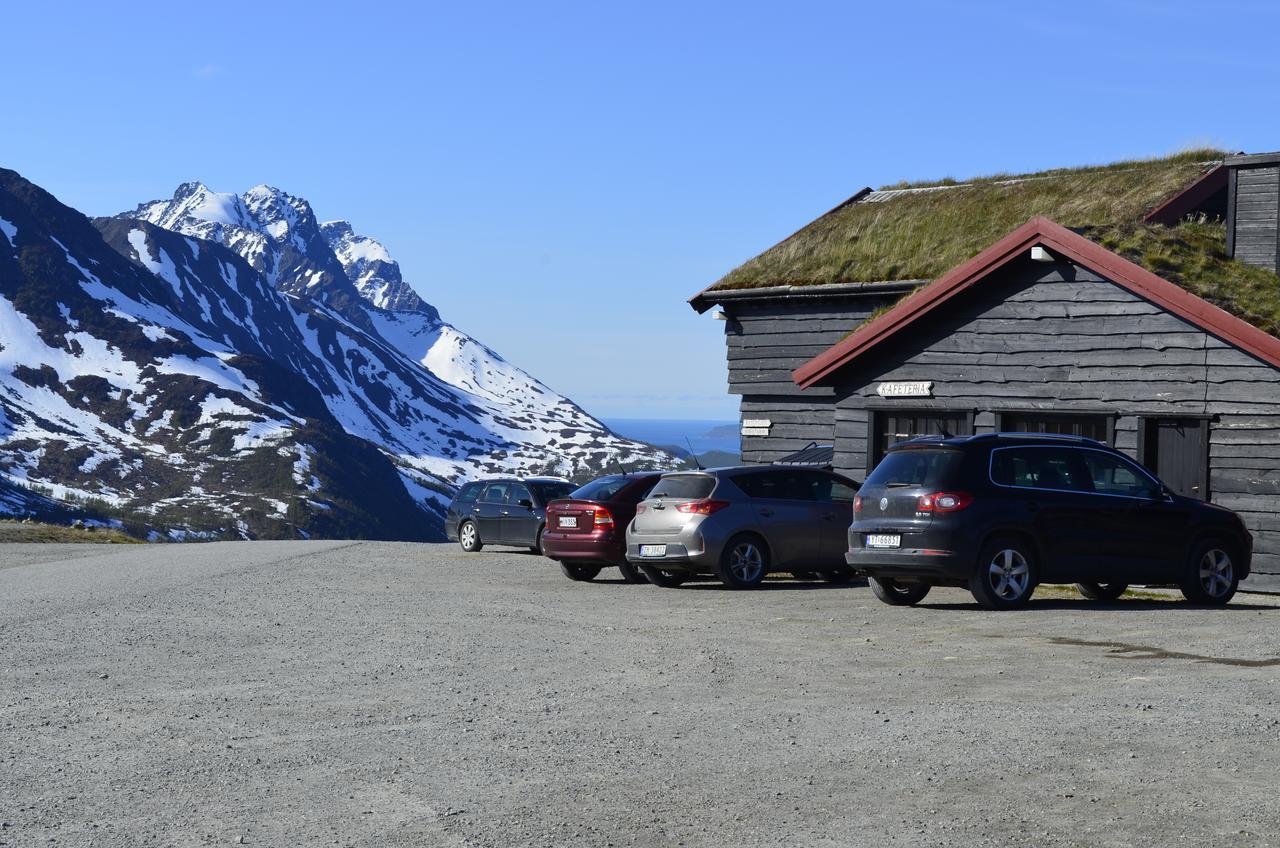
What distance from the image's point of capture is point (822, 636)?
13445 millimetres

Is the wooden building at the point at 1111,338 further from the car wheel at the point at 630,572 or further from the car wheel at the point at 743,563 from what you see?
the car wheel at the point at 743,563

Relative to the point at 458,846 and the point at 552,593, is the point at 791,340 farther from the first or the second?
the point at 458,846

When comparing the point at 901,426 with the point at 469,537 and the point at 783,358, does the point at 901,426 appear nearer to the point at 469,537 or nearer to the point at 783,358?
the point at 783,358

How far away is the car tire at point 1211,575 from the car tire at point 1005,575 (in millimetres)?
1940

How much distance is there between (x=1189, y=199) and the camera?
26.1m

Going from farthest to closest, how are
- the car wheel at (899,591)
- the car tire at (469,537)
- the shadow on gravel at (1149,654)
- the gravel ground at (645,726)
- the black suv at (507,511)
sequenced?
1. the car tire at (469,537)
2. the black suv at (507,511)
3. the car wheel at (899,591)
4. the shadow on gravel at (1149,654)
5. the gravel ground at (645,726)

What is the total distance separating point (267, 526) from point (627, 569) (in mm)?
173529

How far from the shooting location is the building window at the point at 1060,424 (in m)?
20.5

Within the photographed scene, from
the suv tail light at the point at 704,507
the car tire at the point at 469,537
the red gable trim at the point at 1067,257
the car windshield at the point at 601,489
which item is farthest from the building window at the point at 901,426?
the car tire at the point at 469,537

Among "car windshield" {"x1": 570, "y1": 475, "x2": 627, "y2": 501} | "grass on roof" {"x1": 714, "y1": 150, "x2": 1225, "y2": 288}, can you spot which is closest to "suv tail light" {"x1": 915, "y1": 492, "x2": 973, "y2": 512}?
"car windshield" {"x1": 570, "y1": 475, "x2": 627, "y2": 501}

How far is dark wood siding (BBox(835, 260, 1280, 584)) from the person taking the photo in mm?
19156

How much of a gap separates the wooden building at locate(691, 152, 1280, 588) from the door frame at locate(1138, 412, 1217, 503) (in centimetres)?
2

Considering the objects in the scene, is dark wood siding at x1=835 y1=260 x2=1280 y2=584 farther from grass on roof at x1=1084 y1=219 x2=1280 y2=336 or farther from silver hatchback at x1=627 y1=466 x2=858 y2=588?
silver hatchback at x1=627 y1=466 x2=858 y2=588

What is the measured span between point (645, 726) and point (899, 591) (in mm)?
8371
